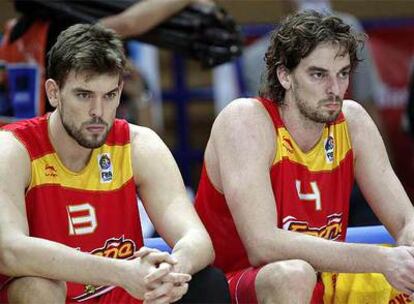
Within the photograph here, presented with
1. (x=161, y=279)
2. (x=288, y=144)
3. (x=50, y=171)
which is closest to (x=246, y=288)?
(x=161, y=279)

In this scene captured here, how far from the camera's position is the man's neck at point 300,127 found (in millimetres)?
3678

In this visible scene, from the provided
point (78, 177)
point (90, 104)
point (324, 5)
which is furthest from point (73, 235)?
point (324, 5)

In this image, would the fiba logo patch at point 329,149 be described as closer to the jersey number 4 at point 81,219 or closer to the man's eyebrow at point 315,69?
the man's eyebrow at point 315,69

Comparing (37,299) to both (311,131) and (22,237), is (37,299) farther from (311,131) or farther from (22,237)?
(311,131)

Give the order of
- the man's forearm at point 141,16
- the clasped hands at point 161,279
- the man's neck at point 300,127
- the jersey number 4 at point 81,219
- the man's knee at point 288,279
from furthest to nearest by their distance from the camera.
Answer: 1. the man's forearm at point 141,16
2. the man's neck at point 300,127
3. the jersey number 4 at point 81,219
4. the man's knee at point 288,279
5. the clasped hands at point 161,279

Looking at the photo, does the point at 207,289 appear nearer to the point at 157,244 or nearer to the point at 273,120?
the point at 157,244

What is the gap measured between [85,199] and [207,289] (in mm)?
597

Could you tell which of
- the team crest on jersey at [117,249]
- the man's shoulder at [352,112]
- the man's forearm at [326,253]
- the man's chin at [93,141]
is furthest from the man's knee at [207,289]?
the man's shoulder at [352,112]

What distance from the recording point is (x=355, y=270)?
133 inches

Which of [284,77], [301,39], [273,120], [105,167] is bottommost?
[105,167]

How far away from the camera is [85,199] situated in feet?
11.3

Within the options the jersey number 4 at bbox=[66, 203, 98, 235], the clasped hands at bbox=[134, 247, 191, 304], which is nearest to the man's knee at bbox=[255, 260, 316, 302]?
the clasped hands at bbox=[134, 247, 191, 304]

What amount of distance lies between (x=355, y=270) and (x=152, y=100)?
373 cm

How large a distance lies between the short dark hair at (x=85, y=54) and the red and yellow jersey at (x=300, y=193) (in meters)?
0.67
